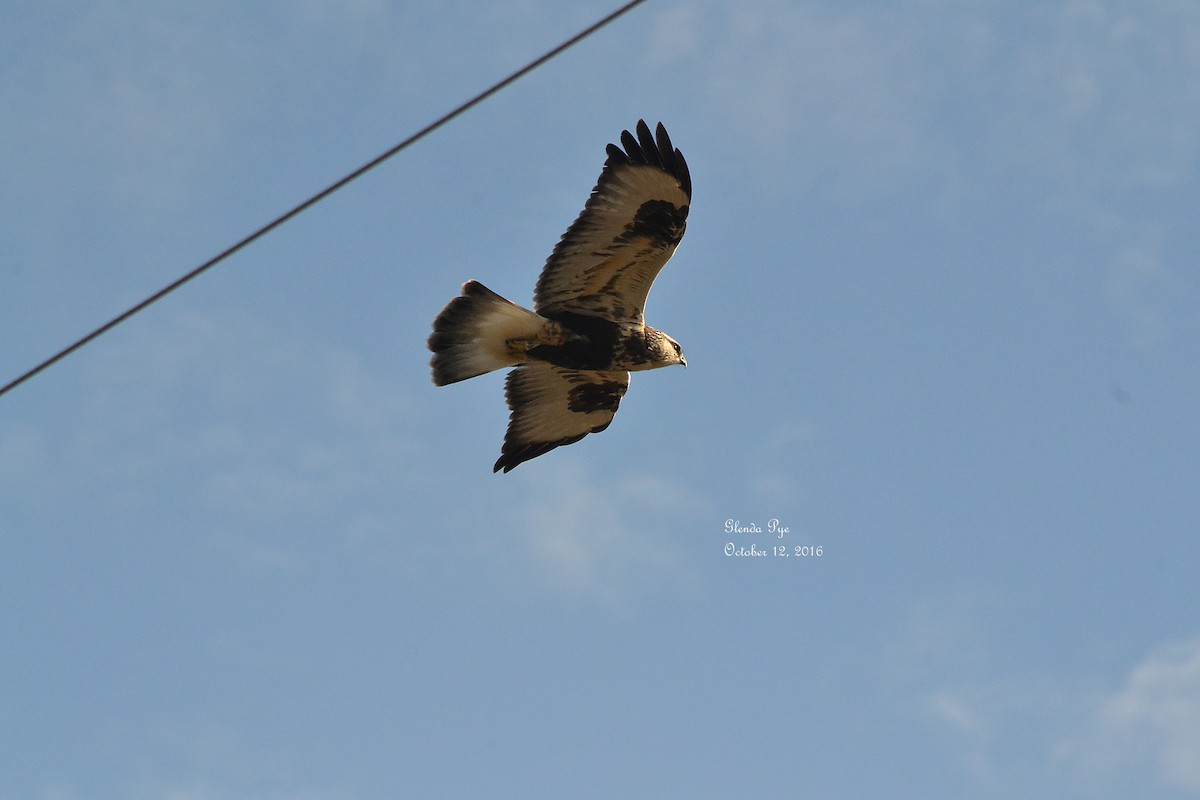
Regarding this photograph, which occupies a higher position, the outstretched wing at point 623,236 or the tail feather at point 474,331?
the outstretched wing at point 623,236

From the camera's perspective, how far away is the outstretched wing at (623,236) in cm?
973

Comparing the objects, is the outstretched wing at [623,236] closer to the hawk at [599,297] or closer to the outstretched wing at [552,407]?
the hawk at [599,297]

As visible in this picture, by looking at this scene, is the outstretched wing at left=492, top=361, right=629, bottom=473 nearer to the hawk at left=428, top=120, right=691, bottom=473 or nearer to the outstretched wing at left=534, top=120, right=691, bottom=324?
the hawk at left=428, top=120, right=691, bottom=473

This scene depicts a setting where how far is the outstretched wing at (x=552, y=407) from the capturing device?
36.3 ft

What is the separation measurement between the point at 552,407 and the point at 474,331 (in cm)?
134

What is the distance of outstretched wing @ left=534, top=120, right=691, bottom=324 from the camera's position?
9727 mm

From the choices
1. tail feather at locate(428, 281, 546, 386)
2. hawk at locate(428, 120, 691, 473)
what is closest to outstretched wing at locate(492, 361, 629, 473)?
hawk at locate(428, 120, 691, 473)

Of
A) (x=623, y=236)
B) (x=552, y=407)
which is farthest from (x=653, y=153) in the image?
(x=552, y=407)

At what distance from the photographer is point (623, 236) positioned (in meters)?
10.0

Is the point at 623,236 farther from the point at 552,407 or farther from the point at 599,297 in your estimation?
the point at 552,407

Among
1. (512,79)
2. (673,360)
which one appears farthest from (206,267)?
(673,360)

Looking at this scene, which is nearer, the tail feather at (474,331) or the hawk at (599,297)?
the hawk at (599,297)

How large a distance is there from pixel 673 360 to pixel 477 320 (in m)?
1.65

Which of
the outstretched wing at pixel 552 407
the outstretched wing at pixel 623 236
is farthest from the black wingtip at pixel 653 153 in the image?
the outstretched wing at pixel 552 407
